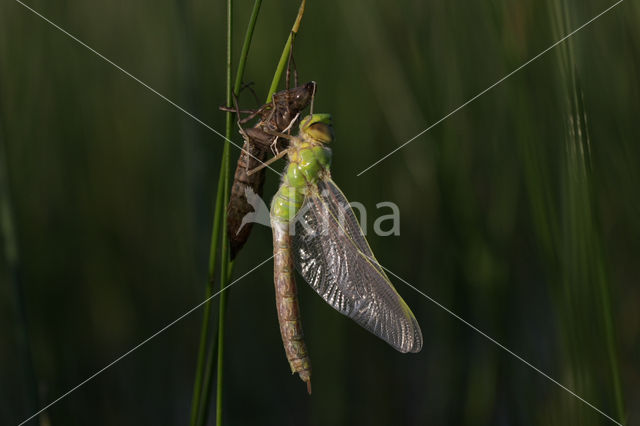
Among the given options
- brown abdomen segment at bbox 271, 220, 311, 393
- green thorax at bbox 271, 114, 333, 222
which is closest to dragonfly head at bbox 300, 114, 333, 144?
green thorax at bbox 271, 114, 333, 222

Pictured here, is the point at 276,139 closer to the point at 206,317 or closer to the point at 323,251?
the point at 323,251

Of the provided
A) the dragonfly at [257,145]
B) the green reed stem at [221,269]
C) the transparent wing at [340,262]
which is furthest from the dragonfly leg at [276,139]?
the green reed stem at [221,269]

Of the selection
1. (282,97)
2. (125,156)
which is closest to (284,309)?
(282,97)

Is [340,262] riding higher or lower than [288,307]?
higher

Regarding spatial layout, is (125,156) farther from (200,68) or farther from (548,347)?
(548,347)

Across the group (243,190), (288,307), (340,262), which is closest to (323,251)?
(340,262)

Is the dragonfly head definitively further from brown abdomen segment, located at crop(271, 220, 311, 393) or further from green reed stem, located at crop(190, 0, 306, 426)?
green reed stem, located at crop(190, 0, 306, 426)
